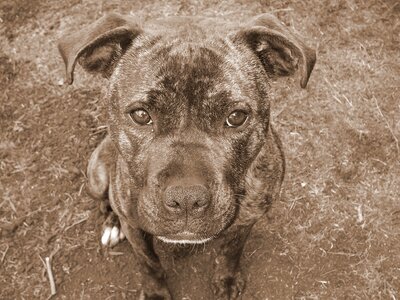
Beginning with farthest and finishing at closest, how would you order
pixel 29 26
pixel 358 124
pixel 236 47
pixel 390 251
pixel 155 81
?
pixel 29 26 → pixel 358 124 → pixel 390 251 → pixel 236 47 → pixel 155 81

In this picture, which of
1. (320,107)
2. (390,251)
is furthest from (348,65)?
(390,251)

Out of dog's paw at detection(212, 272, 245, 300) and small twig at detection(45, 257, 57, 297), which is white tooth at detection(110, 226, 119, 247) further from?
dog's paw at detection(212, 272, 245, 300)

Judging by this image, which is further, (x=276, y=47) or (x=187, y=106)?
(x=276, y=47)

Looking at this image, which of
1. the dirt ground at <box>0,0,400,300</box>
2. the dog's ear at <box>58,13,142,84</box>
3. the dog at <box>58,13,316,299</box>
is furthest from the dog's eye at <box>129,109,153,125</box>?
the dirt ground at <box>0,0,400,300</box>

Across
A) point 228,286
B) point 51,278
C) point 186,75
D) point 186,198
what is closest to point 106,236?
point 51,278

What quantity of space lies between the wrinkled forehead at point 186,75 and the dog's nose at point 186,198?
0.53 meters

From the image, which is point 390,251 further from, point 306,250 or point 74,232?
point 74,232

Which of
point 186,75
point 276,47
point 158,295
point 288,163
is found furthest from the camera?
point 288,163

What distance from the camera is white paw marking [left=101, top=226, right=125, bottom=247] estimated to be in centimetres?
475

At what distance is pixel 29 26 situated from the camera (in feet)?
19.2

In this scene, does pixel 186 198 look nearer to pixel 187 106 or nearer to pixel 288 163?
pixel 187 106

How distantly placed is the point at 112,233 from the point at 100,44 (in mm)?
2002

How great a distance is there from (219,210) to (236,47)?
1038mm

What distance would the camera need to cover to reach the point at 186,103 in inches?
125
